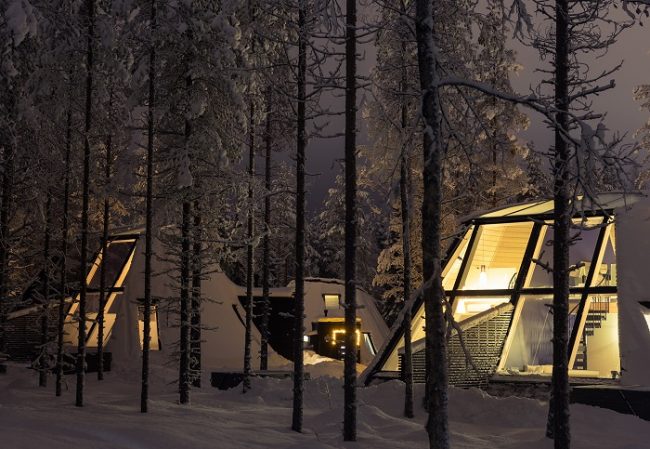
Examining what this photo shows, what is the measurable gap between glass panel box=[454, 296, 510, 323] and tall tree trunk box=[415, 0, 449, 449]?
39.3 ft

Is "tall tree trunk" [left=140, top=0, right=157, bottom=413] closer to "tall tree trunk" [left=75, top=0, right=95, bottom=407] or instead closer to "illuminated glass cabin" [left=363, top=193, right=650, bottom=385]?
"tall tree trunk" [left=75, top=0, right=95, bottom=407]

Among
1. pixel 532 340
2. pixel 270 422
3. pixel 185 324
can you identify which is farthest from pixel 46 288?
pixel 532 340

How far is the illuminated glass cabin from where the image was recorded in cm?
1844

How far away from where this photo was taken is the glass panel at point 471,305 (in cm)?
2033

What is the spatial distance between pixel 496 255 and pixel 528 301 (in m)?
2.37

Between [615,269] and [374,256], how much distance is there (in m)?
43.3

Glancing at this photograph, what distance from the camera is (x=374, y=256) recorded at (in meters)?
62.9

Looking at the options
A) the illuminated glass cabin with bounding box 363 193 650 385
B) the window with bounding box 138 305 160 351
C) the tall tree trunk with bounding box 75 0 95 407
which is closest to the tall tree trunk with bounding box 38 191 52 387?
Answer: the tall tree trunk with bounding box 75 0 95 407

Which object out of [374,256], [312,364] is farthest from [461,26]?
[374,256]

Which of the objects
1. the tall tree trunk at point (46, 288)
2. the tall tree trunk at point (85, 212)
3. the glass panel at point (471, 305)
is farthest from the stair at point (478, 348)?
the tall tree trunk at point (46, 288)

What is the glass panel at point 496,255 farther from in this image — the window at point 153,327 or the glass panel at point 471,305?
the window at point 153,327

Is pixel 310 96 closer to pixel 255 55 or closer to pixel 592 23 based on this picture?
pixel 255 55

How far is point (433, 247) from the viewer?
337 inches

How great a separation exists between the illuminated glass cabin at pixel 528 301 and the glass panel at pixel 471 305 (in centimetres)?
3
